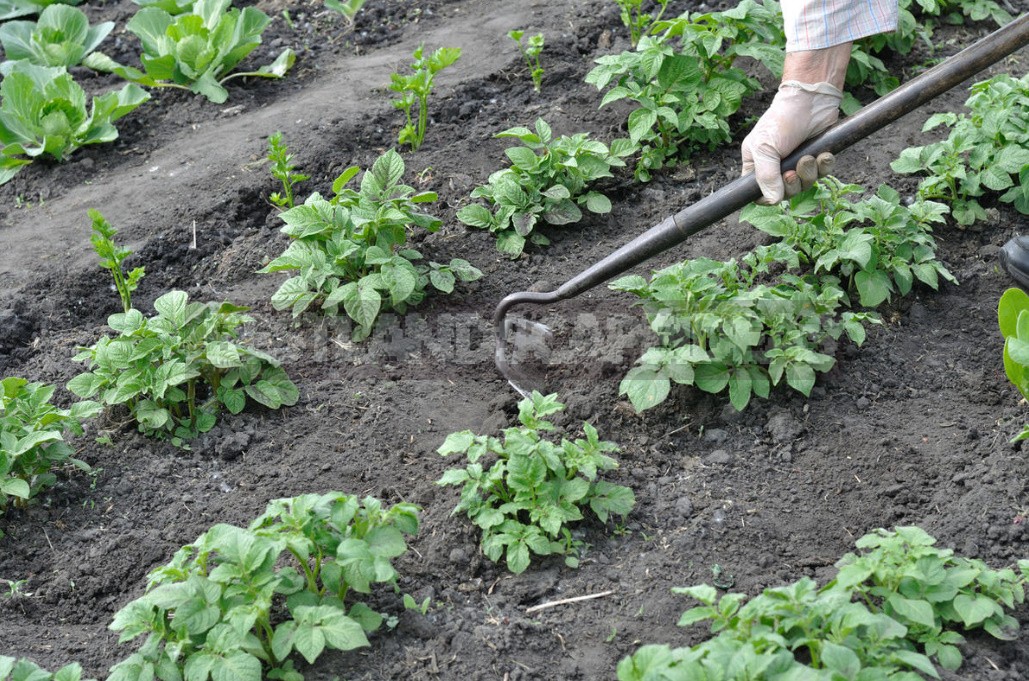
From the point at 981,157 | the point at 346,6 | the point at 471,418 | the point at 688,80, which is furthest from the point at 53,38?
the point at 981,157

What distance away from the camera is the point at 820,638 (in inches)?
84.4

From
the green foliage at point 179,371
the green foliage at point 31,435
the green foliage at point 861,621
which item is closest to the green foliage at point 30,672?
the green foliage at point 31,435

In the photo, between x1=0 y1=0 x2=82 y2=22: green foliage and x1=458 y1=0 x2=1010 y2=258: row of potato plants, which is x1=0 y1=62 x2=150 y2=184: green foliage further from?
x1=458 y1=0 x2=1010 y2=258: row of potato plants

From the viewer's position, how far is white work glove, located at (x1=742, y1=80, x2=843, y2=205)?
9.66ft

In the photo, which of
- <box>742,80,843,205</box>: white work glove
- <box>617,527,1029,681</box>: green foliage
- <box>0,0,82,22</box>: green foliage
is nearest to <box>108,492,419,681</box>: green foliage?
<box>617,527,1029,681</box>: green foliage

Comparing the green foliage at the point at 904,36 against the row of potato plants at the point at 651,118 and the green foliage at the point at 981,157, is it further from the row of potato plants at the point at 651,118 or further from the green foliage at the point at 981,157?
the green foliage at the point at 981,157

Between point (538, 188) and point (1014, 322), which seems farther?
point (538, 188)

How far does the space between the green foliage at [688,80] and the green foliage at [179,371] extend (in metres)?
Answer: 1.65

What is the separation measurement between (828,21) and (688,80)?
3.66 ft

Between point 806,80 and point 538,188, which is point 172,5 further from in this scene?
point 806,80

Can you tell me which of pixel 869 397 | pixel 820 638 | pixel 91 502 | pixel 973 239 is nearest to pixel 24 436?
pixel 91 502

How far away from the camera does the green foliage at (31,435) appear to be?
9.34 feet

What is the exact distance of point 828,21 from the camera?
297 centimetres

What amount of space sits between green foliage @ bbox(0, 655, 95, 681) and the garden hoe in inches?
58.7
